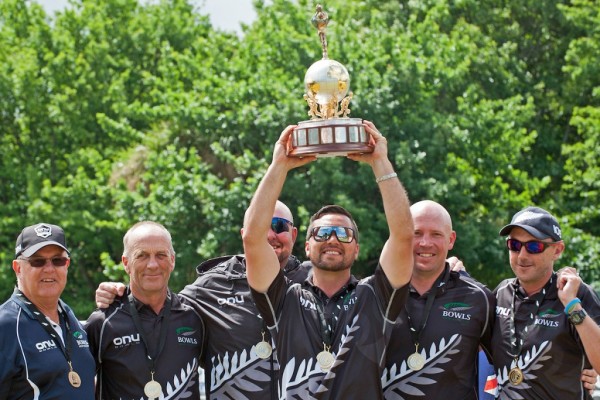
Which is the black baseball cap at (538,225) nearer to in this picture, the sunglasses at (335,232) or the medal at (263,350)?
the sunglasses at (335,232)

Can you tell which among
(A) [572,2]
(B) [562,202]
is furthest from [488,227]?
(A) [572,2]

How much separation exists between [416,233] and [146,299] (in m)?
1.91

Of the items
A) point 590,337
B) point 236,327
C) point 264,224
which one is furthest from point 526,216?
point 236,327

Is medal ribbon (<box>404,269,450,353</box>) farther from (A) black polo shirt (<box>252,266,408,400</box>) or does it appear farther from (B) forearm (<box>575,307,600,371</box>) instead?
(B) forearm (<box>575,307,600,371</box>)

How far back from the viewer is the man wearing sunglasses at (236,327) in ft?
22.5

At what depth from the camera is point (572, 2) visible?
1057 inches

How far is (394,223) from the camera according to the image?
6.05m

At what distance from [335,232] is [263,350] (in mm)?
1076

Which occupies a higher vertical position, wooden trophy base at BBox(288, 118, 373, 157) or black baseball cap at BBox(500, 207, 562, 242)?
wooden trophy base at BBox(288, 118, 373, 157)

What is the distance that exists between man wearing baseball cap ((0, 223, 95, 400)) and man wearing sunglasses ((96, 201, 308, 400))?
51 centimetres

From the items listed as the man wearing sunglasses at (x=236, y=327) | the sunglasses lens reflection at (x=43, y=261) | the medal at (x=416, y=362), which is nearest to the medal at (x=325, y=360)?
the medal at (x=416, y=362)

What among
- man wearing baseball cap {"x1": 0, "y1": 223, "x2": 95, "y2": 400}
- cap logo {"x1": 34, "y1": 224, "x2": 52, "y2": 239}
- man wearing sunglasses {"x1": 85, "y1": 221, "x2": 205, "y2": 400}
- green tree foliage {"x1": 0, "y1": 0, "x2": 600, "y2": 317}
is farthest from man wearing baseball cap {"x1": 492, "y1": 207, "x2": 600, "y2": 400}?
green tree foliage {"x1": 0, "y1": 0, "x2": 600, "y2": 317}

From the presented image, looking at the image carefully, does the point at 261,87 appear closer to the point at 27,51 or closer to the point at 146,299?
the point at 27,51

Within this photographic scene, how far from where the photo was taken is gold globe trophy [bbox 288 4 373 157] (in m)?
6.05
